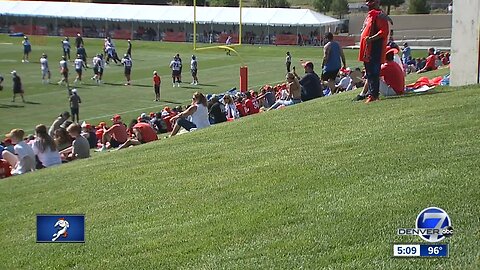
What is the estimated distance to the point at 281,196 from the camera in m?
7.01

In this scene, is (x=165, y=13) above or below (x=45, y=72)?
above

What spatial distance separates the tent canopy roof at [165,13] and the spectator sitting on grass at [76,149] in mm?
39160

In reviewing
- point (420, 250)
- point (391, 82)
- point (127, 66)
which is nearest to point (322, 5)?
point (127, 66)

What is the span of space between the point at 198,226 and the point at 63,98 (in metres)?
24.4

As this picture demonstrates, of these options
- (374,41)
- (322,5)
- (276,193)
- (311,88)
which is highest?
(322,5)

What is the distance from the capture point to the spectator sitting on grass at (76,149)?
13484mm

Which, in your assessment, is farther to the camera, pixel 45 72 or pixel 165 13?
pixel 165 13

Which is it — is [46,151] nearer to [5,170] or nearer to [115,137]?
[5,170]

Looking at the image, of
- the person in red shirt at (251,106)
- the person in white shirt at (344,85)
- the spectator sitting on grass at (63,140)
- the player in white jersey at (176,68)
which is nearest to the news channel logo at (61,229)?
the spectator sitting on grass at (63,140)

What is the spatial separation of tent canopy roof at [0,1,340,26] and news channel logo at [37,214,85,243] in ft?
149

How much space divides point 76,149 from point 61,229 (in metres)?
6.51

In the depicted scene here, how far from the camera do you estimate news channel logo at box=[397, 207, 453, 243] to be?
5.32 metres

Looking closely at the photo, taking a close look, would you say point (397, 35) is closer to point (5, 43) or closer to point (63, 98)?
point (5, 43)

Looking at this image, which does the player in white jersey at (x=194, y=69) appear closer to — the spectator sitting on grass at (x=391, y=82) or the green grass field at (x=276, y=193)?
the green grass field at (x=276, y=193)
